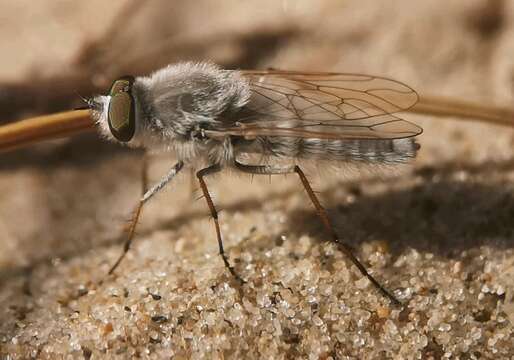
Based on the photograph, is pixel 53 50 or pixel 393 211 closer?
pixel 393 211

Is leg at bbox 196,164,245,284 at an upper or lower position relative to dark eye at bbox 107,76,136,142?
lower

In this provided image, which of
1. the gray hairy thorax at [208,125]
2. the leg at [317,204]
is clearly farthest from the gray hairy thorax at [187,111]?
the leg at [317,204]

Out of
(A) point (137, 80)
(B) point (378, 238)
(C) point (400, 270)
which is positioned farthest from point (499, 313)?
(A) point (137, 80)

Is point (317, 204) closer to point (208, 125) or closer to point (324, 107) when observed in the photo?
point (324, 107)

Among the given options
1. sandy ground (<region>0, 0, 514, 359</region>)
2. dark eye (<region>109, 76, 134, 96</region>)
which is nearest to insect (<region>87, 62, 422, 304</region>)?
dark eye (<region>109, 76, 134, 96</region>)

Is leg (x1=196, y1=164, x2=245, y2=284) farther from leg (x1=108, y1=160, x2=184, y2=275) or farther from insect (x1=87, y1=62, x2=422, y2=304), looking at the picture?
leg (x1=108, y1=160, x2=184, y2=275)

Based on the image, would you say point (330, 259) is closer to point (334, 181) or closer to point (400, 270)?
point (400, 270)

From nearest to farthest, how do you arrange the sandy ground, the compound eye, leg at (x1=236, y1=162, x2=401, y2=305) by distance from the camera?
the sandy ground → leg at (x1=236, y1=162, x2=401, y2=305) → the compound eye
